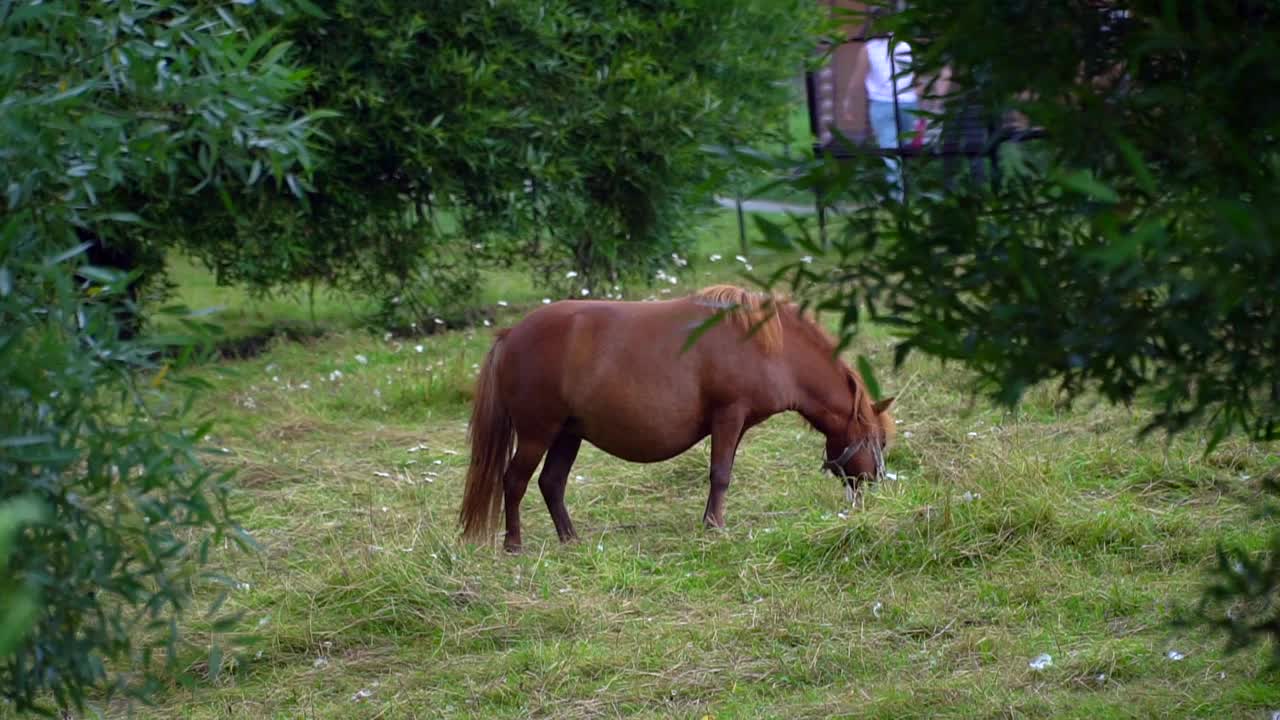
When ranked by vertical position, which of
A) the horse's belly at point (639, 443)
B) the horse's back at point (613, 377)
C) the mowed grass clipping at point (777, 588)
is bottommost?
the mowed grass clipping at point (777, 588)

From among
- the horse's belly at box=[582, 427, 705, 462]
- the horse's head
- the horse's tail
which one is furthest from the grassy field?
the horse's belly at box=[582, 427, 705, 462]

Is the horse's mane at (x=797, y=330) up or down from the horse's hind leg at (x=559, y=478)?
up

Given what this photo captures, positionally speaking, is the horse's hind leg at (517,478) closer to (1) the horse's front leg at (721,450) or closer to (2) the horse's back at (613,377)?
(2) the horse's back at (613,377)

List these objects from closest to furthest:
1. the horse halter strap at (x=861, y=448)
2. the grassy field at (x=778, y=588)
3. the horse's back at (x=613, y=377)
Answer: the grassy field at (x=778, y=588), the horse's back at (x=613, y=377), the horse halter strap at (x=861, y=448)

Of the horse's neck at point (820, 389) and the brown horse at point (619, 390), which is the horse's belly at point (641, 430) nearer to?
the brown horse at point (619, 390)

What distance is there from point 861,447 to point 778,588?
1.30 meters

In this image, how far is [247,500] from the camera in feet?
23.4

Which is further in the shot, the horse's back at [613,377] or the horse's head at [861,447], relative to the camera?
the horse's head at [861,447]

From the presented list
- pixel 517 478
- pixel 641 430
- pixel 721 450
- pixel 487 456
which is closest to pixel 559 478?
pixel 517 478

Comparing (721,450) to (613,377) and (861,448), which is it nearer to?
(613,377)

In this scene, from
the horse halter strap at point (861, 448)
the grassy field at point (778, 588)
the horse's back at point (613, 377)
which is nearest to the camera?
the grassy field at point (778, 588)

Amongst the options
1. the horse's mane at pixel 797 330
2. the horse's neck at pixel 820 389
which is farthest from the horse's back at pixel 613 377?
the horse's neck at pixel 820 389

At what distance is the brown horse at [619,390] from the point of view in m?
6.13

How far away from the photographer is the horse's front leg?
623 centimetres
